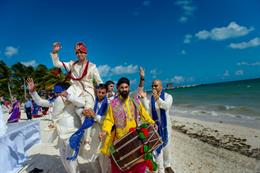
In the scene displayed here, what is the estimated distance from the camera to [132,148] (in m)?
3.36

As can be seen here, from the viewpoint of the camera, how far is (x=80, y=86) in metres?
4.39

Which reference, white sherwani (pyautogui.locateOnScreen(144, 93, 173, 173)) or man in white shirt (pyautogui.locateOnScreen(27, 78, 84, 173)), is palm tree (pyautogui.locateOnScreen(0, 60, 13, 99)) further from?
white sherwani (pyautogui.locateOnScreen(144, 93, 173, 173))

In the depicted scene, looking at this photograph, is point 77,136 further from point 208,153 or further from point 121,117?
point 208,153

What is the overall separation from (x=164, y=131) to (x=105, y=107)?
5.10ft

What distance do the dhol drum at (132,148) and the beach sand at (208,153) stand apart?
2346 mm

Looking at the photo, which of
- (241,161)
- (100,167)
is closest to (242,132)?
(241,161)

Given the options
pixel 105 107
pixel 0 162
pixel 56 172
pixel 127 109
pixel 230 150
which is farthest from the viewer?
pixel 230 150

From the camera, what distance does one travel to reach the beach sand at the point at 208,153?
613cm

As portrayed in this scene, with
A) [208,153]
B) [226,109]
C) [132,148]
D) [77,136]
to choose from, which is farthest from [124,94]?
[226,109]

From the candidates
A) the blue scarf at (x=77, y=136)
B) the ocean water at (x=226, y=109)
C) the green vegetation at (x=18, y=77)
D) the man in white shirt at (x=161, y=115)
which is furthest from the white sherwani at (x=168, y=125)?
the green vegetation at (x=18, y=77)

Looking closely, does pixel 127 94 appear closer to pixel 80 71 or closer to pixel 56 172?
pixel 80 71

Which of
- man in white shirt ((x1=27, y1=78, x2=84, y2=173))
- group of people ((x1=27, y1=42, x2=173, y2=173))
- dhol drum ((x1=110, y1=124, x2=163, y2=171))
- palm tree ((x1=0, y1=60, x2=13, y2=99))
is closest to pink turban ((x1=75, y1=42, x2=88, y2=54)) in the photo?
group of people ((x1=27, y1=42, x2=173, y2=173))

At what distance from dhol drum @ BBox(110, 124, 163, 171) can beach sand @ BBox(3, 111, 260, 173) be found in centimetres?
235

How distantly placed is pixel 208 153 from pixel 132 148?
206 inches
